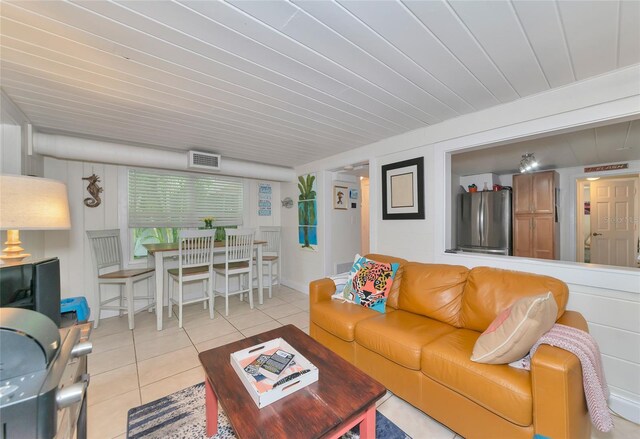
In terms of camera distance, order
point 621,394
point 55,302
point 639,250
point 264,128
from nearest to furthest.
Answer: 1. point 55,302
2. point 621,394
3. point 264,128
4. point 639,250

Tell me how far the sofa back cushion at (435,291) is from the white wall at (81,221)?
134 inches

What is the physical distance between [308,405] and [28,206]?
179 cm

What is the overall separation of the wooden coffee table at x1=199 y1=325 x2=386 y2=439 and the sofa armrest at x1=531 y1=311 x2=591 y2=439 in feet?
2.27

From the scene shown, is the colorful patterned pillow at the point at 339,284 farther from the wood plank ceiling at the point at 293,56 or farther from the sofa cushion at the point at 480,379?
the wood plank ceiling at the point at 293,56

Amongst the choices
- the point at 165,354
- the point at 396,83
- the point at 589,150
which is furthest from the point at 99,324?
the point at 589,150

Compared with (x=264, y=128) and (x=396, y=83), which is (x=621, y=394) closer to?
(x=396, y=83)

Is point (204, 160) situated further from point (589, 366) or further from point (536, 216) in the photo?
point (536, 216)

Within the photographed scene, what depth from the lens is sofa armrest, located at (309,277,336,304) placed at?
2334 millimetres

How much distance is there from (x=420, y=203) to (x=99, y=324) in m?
3.93

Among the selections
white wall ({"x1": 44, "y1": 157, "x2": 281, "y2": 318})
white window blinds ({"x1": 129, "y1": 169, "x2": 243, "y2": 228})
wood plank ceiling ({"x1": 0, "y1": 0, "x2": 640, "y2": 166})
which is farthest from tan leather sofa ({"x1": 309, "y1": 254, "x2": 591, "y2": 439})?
white wall ({"x1": 44, "y1": 157, "x2": 281, "y2": 318})

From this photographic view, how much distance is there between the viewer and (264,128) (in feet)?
8.42

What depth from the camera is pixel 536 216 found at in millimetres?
4082

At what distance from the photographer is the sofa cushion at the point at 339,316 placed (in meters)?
1.94

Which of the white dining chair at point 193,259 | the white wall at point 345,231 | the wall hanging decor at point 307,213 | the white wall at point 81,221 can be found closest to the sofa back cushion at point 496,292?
the white wall at point 345,231
